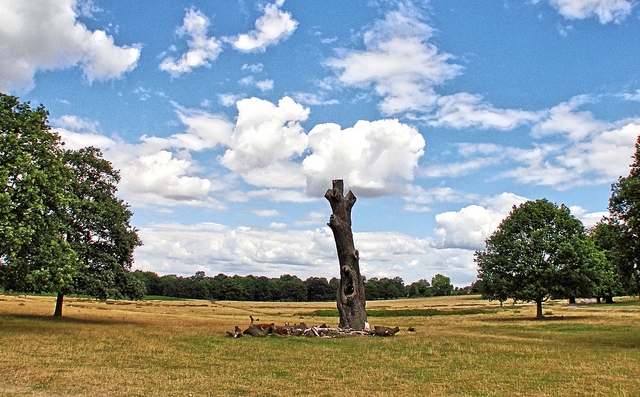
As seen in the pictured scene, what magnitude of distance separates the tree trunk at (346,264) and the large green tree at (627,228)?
14.6 m

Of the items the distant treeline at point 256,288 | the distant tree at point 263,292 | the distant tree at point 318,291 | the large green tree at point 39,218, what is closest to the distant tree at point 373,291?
the distant treeline at point 256,288

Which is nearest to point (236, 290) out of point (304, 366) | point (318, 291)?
point (318, 291)

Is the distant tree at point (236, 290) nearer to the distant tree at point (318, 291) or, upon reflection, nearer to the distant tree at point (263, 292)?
the distant tree at point (263, 292)

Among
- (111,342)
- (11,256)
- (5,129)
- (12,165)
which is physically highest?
(5,129)

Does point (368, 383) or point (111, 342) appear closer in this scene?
point (368, 383)

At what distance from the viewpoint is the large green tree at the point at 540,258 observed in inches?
1973

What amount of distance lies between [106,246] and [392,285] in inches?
6081

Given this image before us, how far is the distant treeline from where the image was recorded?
169625mm

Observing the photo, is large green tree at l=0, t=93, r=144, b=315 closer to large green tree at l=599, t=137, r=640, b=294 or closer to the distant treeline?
large green tree at l=599, t=137, r=640, b=294

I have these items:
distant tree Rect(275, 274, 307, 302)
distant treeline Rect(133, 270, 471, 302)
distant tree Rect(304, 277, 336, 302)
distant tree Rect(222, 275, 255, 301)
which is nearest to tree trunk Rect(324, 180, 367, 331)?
distant treeline Rect(133, 270, 471, 302)

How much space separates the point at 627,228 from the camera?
85.9ft

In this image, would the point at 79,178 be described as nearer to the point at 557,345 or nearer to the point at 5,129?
the point at 5,129

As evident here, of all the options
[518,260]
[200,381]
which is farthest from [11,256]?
[518,260]

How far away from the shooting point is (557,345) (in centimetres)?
2523
